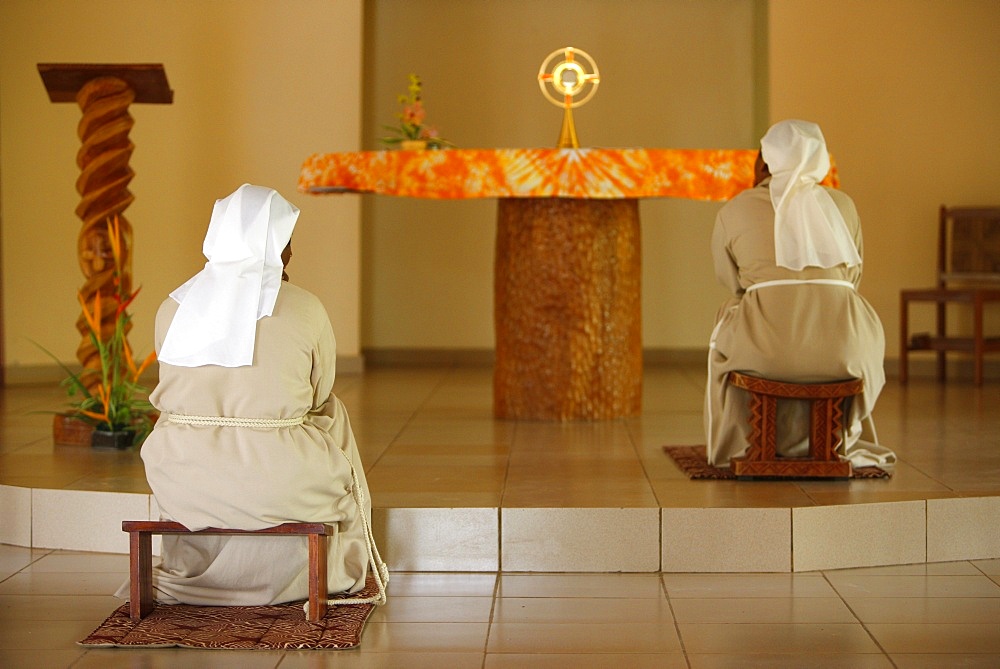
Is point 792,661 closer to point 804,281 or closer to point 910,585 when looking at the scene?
point 910,585

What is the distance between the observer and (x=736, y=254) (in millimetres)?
4312

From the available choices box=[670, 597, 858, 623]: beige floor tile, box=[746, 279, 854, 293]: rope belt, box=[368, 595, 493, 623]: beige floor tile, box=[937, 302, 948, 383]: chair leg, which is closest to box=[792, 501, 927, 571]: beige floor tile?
box=[670, 597, 858, 623]: beige floor tile

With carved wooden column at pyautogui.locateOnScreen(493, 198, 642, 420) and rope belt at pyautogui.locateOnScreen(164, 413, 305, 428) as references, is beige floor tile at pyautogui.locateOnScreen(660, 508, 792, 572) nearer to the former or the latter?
rope belt at pyautogui.locateOnScreen(164, 413, 305, 428)

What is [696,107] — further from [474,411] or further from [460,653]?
[460,653]

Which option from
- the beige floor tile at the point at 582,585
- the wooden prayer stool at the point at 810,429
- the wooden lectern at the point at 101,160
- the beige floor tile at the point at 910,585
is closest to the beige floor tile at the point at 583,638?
the beige floor tile at the point at 582,585

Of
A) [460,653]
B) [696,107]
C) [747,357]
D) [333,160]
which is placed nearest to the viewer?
[460,653]

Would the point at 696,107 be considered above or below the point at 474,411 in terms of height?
above

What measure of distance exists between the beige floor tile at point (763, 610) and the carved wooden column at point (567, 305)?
2171 millimetres

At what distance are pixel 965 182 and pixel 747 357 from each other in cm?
461

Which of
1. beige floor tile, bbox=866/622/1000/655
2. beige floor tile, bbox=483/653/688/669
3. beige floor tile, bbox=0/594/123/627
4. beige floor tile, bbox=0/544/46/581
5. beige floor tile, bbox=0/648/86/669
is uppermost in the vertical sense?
beige floor tile, bbox=866/622/1000/655

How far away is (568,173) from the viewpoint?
4.87 m

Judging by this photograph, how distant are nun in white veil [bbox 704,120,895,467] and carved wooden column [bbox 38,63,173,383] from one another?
8.08 feet

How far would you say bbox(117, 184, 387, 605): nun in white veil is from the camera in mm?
2969

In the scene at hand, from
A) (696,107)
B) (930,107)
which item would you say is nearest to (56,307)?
(696,107)
